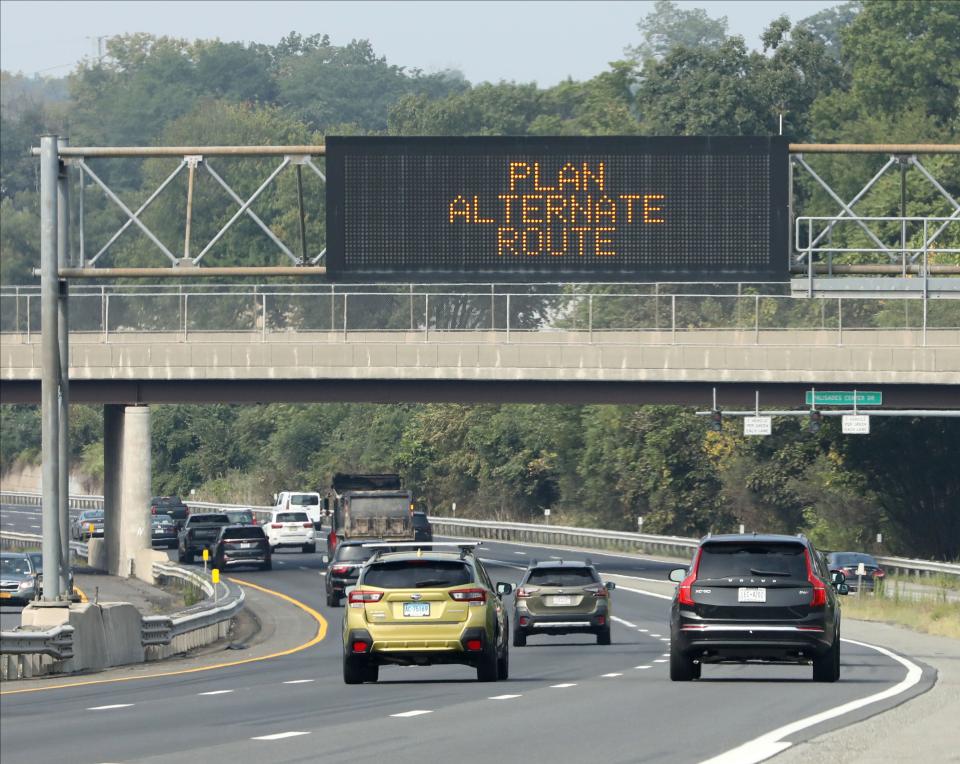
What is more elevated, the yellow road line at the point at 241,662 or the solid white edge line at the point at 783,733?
the solid white edge line at the point at 783,733

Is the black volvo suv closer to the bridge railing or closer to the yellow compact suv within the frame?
the yellow compact suv

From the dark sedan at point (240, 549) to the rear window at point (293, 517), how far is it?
1007 cm

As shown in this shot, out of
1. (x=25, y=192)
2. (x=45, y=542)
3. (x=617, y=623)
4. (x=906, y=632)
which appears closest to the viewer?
(x=45, y=542)

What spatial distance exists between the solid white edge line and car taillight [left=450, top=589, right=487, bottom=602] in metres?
4.80

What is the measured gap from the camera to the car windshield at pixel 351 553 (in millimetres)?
48562

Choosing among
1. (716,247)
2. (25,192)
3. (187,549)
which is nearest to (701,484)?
(187,549)

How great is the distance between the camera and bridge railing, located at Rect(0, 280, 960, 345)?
57.9 m

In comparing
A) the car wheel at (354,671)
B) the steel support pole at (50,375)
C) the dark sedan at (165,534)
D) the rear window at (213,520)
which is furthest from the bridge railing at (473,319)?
the car wheel at (354,671)

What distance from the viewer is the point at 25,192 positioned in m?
194

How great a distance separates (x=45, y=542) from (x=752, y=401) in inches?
1262

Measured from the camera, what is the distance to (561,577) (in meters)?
36.7

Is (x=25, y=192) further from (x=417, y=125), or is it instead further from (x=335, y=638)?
(x=335, y=638)

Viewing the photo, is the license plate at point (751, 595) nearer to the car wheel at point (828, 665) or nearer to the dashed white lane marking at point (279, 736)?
the car wheel at point (828, 665)

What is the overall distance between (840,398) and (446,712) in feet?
121
